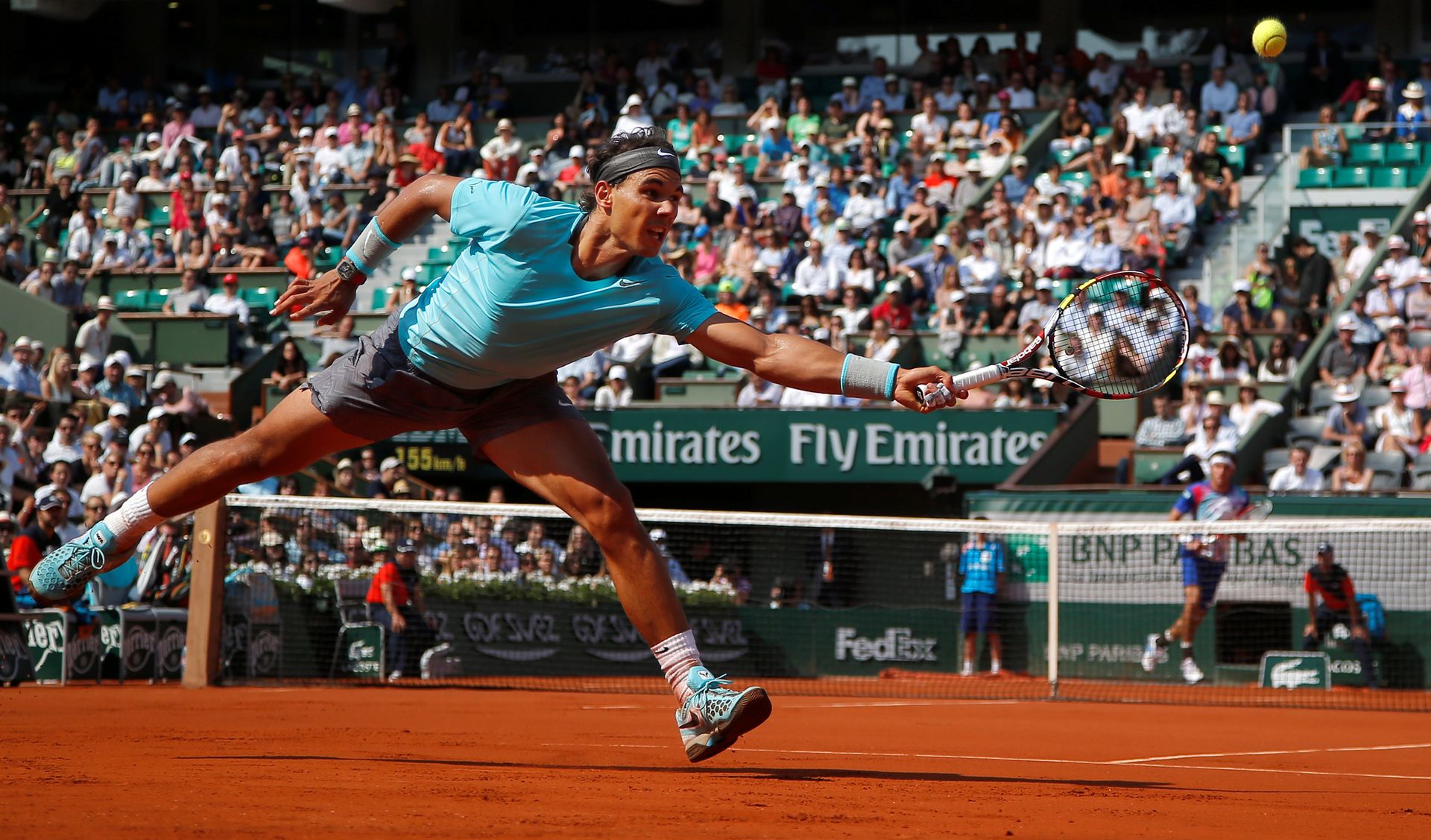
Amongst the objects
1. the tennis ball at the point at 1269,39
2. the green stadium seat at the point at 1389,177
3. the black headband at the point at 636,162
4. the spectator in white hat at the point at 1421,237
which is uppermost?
the tennis ball at the point at 1269,39

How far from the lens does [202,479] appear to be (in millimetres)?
6188

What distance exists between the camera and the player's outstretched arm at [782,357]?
222 inches

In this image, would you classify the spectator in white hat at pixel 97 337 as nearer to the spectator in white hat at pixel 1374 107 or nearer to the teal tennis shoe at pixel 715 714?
the spectator in white hat at pixel 1374 107

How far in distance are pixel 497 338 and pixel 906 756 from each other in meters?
2.64

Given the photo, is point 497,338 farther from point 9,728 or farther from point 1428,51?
point 1428,51

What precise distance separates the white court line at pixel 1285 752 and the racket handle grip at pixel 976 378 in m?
2.52

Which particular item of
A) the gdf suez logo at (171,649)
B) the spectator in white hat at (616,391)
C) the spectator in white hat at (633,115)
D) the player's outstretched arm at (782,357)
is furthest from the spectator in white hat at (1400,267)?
the player's outstretched arm at (782,357)

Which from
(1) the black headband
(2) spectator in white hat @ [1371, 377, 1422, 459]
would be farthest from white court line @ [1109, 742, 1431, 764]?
(2) spectator in white hat @ [1371, 377, 1422, 459]

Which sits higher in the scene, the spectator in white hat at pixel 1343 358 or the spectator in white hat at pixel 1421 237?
the spectator in white hat at pixel 1421 237

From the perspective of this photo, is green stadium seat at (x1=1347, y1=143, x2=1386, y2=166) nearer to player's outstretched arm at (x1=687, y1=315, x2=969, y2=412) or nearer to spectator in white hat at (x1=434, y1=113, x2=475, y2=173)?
spectator in white hat at (x1=434, y1=113, x2=475, y2=173)

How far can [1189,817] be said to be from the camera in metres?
5.08

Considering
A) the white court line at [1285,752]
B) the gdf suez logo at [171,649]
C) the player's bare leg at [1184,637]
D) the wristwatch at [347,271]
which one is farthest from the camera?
the player's bare leg at [1184,637]

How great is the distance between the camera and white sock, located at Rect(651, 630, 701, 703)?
19.8 feet

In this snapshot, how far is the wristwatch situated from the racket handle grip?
2307 mm
